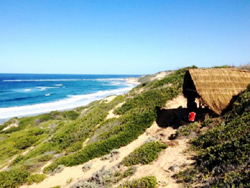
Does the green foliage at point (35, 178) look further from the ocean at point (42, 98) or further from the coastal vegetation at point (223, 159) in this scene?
the ocean at point (42, 98)

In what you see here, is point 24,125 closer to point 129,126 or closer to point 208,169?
point 129,126

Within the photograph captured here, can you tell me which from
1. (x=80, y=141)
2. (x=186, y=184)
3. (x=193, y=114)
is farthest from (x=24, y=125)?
(x=186, y=184)

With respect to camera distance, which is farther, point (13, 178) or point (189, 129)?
point (13, 178)

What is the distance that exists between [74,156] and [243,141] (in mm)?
10294

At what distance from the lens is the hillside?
20.7 feet

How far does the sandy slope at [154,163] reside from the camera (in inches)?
290

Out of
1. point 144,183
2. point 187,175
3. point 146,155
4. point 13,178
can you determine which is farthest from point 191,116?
point 13,178

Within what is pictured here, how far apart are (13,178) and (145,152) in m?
8.81

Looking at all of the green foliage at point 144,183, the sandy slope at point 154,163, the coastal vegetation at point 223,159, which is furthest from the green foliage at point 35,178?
the coastal vegetation at point 223,159

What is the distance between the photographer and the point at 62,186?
9836mm

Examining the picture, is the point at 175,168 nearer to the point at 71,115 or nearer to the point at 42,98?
the point at 71,115

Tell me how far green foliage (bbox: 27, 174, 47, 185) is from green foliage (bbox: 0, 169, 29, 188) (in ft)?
1.11

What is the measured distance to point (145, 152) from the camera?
9227mm

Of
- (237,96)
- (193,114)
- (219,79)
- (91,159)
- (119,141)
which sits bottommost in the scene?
(91,159)
